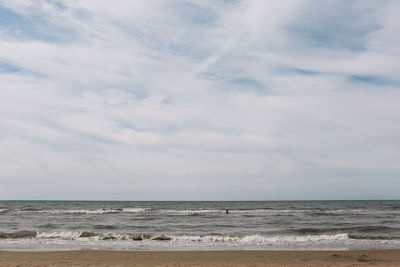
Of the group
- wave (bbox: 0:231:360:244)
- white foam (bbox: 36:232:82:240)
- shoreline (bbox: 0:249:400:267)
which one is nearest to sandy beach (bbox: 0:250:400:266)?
shoreline (bbox: 0:249:400:267)

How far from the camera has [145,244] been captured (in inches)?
645

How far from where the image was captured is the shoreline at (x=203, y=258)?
11.1 metres

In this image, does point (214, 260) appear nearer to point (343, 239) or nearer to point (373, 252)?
point (373, 252)

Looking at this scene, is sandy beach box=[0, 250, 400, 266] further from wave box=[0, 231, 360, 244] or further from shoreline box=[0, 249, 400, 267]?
wave box=[0, 231, 360, 244]

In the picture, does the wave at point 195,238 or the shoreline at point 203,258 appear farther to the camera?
the wave at point 195,238

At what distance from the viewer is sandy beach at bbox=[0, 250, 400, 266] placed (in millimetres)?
11078

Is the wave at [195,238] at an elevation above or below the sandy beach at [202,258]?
below

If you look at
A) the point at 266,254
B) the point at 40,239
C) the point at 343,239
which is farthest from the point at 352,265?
the point at 40,239

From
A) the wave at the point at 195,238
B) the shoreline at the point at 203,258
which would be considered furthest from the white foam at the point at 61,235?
the shoreline at the point at 203,258

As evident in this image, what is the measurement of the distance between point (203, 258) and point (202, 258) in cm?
3

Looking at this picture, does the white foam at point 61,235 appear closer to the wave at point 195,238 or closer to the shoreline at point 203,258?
the wave at point 195,238

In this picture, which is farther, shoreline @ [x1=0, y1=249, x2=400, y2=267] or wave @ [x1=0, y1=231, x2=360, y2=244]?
wave @ [x1=0, y1=231, x2=360, y2=244]

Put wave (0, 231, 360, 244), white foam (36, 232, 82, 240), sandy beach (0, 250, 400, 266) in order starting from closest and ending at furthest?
sandy beach (0, 250, 400, 266) → wave (0, 231, 360, 244) → white foam (36, 232, 82, 240)

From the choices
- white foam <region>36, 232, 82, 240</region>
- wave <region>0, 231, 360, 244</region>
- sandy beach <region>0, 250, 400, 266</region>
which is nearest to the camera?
sandy beach <region>0, 250, 400, 266</region>
